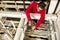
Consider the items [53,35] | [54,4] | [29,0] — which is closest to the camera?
[53,35]

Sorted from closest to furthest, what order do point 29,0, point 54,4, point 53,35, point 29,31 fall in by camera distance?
point 53,35 < point 29,31 < point 54,4 < point 29,0

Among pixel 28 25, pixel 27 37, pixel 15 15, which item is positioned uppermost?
pixel 15 15

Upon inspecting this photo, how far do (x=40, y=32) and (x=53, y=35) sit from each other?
256 millimetres

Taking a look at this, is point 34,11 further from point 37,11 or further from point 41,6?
point 41,6

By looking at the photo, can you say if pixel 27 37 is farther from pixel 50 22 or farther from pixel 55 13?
pixel 55 13

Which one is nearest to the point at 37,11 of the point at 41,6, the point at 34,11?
the point at 34,11

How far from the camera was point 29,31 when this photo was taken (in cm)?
190

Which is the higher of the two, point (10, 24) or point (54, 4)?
point (54, 4)

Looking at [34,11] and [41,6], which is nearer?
[41,6]

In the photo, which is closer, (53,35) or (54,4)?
(53,35)

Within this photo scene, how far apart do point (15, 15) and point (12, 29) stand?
20 centimetres

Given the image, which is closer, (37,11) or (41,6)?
(41,6)

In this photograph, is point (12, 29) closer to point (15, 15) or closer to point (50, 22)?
point (15, 15)

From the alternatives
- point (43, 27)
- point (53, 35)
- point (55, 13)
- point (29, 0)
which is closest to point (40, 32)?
point (43, 27)
